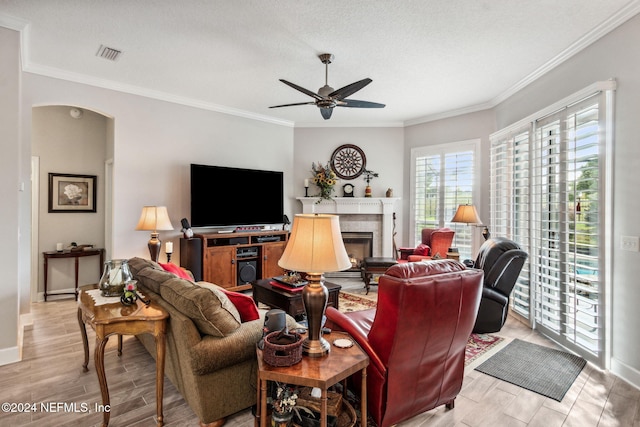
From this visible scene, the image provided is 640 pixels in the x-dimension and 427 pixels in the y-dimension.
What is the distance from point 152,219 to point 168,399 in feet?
8.09

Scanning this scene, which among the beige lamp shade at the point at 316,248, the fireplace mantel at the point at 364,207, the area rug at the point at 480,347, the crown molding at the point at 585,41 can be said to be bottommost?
the area rug at the point at 480,347

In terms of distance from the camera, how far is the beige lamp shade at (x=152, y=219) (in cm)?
425

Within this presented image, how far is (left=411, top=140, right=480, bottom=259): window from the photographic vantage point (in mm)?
5480

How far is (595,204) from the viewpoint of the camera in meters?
2.94

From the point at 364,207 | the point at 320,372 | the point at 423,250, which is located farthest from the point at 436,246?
the point at 320,372

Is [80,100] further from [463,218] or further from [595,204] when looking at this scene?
[595,204]

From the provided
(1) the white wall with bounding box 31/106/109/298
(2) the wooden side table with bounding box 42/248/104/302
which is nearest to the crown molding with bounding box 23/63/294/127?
(1) the white wall with bounding box 31/106/109/298

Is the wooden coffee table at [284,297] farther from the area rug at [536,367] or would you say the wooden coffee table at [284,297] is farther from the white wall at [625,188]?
the white wall at [625,188]

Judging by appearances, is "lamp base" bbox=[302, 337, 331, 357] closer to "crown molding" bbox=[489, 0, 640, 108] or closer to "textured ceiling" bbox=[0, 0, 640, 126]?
"textured ceiling" bbox=[0, 0, 640, 126]

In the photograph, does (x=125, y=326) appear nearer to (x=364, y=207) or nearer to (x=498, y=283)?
(x=498, y=283)

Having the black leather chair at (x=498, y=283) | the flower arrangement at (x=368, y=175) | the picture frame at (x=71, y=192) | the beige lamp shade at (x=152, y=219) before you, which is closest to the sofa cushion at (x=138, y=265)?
the beige lamp shade at (x=152, y=219)

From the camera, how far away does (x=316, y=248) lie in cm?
184

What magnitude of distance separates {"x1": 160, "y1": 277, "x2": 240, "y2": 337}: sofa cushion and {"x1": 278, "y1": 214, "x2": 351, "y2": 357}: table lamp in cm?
→ 50

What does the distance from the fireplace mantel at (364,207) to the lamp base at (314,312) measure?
4363 millimetres
